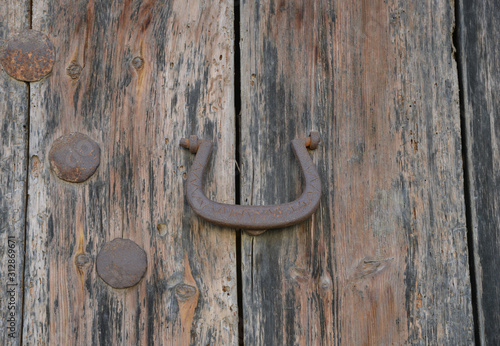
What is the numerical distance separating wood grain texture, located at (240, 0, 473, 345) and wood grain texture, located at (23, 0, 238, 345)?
63mm

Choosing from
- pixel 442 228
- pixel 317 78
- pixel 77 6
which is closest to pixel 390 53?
pixel 317 78

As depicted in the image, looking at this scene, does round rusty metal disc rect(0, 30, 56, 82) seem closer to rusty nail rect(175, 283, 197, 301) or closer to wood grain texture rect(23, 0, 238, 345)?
wood grain texture rect(23, 0, 238, 345)

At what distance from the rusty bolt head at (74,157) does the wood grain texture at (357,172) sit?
0.29 metres

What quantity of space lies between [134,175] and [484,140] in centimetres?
70

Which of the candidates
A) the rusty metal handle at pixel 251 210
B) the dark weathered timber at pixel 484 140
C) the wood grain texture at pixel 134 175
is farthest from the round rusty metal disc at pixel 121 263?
the dark weathered timber at pixel 484 140

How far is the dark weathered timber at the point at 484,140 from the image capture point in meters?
0.93

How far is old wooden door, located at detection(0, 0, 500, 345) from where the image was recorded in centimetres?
91

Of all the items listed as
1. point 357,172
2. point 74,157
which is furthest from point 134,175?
point 357,172

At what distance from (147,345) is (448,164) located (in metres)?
0.68

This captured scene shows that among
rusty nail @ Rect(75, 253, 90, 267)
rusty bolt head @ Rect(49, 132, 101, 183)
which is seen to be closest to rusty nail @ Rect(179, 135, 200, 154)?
rusty bolt head @ Rect(49, 132, 101, 183)

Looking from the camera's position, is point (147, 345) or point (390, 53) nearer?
point (147, 345)

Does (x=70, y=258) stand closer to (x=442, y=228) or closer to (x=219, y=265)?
(x=219, y=265)

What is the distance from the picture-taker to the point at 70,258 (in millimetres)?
918

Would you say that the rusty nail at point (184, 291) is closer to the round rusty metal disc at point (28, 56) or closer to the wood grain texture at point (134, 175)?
the wood grain texture at point (134, 175)
